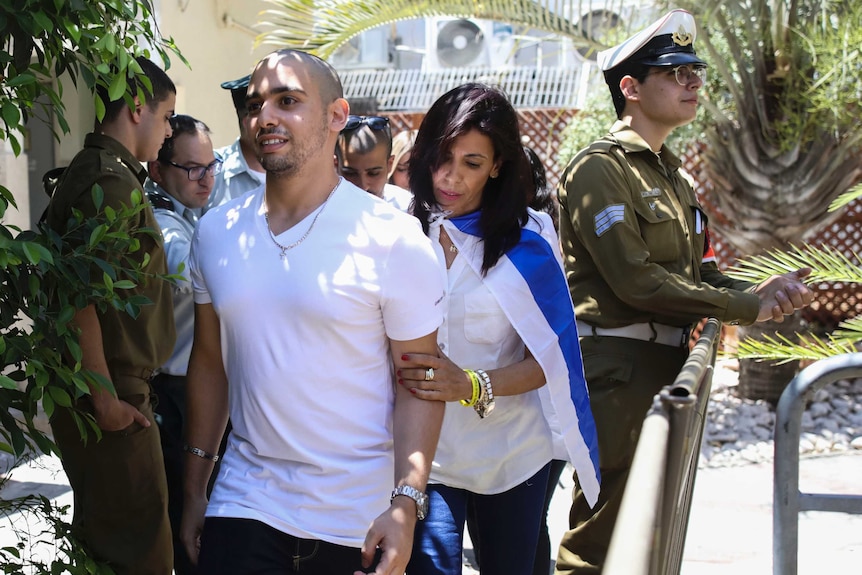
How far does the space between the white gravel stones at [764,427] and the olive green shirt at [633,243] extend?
3.68 metres

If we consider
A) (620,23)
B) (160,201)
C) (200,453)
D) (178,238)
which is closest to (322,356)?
(200,453)

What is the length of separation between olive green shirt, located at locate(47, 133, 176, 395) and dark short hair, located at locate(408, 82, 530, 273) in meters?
0.86

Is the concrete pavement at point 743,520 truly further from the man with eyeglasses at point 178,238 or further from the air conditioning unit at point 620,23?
the air conditioning unit at point 620,23

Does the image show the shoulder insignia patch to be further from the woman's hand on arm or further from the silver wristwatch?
the silver wristwatch

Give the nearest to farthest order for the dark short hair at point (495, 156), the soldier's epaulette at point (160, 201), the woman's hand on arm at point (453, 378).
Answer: the woman's hand on arm at point (453, 378), the dark short hair at point (495, 156), the soldier's epaulette at point (160, 201)

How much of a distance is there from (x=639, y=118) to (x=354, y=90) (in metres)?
14.2

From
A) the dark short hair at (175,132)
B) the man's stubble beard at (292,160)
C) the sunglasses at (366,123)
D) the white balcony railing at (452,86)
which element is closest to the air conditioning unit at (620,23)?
the sunglasses at (366,123)

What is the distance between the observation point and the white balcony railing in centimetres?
1478

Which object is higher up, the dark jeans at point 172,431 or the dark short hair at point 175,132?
the dark short hair at point 175,132

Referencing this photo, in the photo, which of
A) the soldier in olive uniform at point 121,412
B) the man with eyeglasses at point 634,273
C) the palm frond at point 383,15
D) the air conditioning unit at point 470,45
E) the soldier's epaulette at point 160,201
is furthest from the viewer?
the air conditioning unit at point 470,45

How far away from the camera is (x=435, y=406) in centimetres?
260

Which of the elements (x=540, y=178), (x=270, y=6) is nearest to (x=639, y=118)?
(x=540, y=178)

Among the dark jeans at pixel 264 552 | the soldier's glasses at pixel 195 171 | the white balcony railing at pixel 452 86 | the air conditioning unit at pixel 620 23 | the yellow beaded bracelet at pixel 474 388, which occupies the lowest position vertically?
the dark jeans at pixel 264 552

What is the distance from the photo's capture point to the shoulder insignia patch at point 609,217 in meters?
3.59
